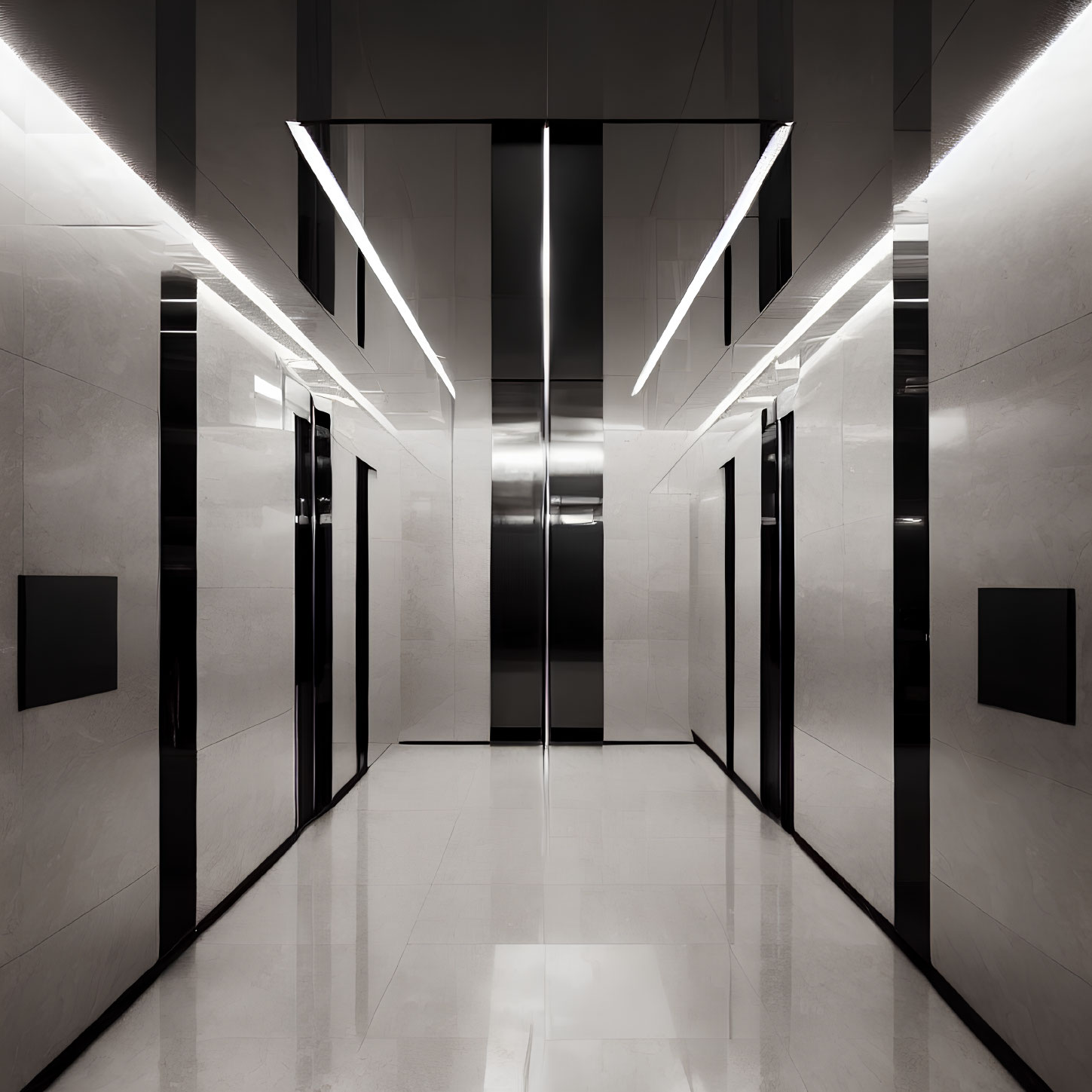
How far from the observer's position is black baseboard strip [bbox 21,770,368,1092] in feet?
9.57

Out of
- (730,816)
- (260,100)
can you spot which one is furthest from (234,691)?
(730,816)

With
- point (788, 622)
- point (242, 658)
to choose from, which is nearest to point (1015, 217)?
point (788, 622)

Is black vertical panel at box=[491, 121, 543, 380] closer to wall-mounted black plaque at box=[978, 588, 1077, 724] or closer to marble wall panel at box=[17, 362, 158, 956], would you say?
marble wall panel at box=[17, 362, 158, 956]

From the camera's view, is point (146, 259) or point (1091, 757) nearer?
point (1091, 757)

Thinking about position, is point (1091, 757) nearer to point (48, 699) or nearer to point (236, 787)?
point (48, 699)

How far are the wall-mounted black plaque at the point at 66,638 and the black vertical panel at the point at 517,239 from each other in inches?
A: 90.2

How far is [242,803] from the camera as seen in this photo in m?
4.70

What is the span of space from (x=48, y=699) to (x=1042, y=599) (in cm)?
336

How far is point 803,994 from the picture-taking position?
3.51 meters

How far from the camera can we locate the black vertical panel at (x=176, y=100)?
8.36 ft

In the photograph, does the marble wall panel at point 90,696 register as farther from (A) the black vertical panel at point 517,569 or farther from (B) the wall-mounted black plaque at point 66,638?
(A) the black vertical panel at point 517,569

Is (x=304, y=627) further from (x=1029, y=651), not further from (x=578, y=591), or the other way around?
(x=1029, y=651)

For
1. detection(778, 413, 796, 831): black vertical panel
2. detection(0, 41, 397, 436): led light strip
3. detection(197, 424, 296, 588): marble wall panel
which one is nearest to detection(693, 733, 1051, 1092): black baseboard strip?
detection(778, 413, 796, 831): black vertical panel

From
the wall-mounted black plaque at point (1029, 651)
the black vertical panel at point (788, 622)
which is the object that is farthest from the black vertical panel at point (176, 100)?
the black vertical panel at point (788, 622)
